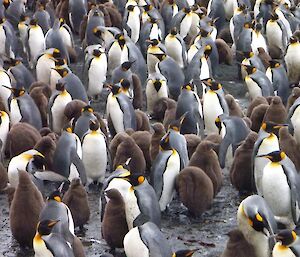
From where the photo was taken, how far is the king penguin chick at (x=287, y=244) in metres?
6.44

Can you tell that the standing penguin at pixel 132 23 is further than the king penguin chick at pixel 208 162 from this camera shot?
Yes

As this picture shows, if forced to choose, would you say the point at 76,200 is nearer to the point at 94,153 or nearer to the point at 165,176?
the point at 165,176

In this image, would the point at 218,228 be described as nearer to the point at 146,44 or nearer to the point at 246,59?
the point at 246,59

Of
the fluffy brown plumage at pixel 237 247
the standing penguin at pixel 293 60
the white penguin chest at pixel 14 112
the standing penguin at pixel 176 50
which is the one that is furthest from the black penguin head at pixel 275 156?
the standing penguin at pixel 176 50

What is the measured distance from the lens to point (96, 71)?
39.2 ft

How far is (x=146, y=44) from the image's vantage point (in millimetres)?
13922

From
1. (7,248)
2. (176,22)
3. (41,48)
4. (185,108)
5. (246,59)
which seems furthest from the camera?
(176,22)

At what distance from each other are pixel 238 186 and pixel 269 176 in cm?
84

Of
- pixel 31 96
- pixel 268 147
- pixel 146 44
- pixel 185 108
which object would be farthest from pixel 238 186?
pixel 146 44

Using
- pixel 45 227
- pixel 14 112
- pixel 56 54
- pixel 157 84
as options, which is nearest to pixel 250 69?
pixel 157 84

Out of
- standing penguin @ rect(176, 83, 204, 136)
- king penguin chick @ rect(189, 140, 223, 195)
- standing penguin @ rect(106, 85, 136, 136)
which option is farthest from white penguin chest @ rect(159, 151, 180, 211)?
standing penguin @ rect(176, 83, 204, 136)

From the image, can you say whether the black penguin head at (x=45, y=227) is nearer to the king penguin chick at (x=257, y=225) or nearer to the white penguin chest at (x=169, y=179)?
the king penguin chick at (x=257, y=225)

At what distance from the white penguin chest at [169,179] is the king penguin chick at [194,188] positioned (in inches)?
4.6

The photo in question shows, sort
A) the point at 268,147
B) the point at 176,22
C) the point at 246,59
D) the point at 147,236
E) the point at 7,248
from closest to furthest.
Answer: the point at 147,236 → the point at 7,248 → the point at 268,147 → the point at 246,59 → the point at 176,22
